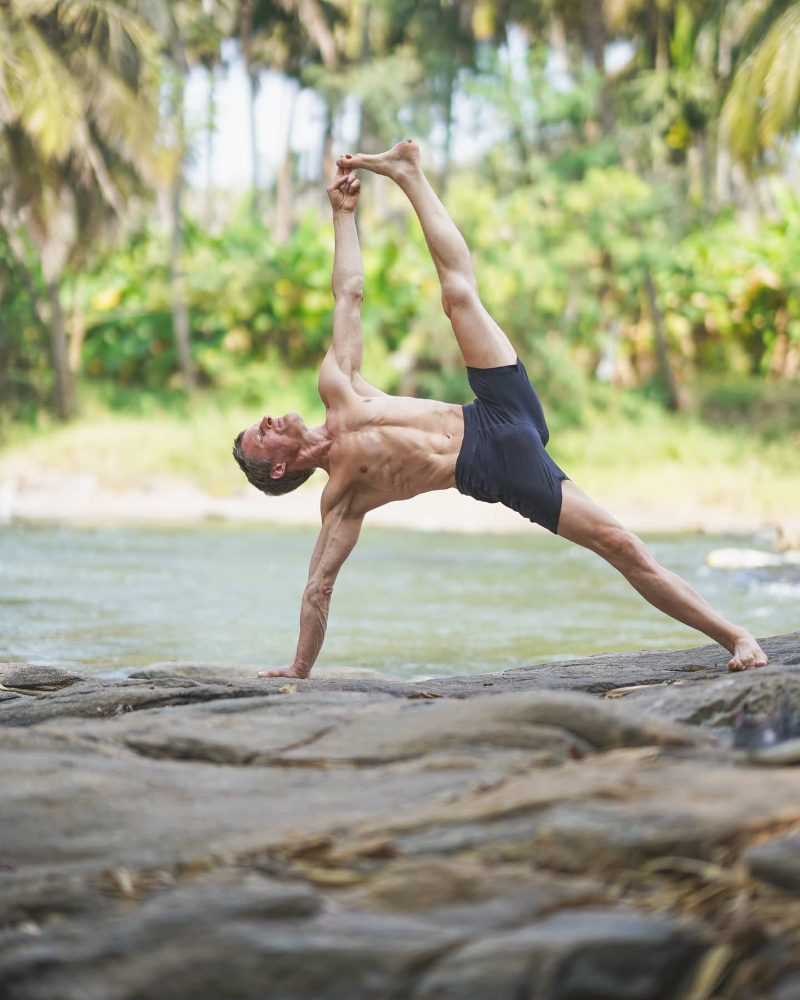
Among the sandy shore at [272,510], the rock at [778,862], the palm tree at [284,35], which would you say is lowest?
the rock at [778,862]

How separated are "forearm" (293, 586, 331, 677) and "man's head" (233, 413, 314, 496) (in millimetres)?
414

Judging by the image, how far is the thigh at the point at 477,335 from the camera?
416 centimetres

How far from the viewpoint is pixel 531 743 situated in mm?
2564

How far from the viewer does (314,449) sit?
4.29 metres

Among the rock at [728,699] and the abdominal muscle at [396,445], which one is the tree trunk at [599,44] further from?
the rock at [728,699]

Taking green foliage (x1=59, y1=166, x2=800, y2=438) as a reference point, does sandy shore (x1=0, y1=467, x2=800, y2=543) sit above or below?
below

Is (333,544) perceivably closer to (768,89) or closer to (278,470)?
(278,470)

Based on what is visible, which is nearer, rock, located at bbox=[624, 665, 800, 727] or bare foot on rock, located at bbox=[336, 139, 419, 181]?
rock, located at bbox=[624, 665, 800, 727]

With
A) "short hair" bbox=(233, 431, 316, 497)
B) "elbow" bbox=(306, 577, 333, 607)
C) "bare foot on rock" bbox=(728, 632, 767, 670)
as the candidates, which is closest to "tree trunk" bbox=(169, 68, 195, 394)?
"short hair" bbox=(233, 431, 316, 497)

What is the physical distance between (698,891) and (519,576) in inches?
352

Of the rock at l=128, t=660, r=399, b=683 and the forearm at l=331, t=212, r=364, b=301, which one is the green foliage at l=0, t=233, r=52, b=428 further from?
the forearm at l=331, t=212, r=364, b=301

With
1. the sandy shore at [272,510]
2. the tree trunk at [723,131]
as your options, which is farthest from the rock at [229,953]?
the tree trunk at [723,131]

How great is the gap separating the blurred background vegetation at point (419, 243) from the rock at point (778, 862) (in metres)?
14.7

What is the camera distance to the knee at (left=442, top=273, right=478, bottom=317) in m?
4.16
